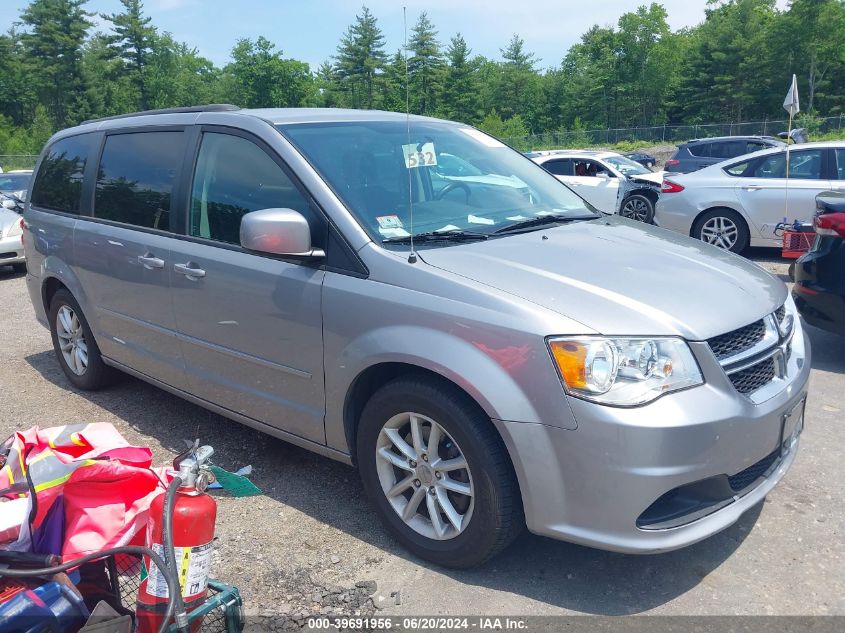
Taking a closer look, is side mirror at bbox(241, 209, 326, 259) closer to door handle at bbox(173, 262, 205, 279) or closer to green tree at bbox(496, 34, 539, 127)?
door handle at bbox(173, 262, 205, 279)

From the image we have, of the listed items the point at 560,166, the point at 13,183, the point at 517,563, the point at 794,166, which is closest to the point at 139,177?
the point at 517,563

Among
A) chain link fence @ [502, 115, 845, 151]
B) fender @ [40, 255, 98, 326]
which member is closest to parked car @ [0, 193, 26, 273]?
fender @ [40, 255, 98, 326]

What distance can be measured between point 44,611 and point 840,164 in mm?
9927

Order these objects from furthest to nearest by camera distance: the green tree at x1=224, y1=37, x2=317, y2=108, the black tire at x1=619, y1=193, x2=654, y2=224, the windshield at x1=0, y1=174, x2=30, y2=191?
the green tree at x1=224, y1=37, x2=317, y2=108 < the windshield at x1=0, y1=174, x2=30, y2=191 < the black tire at x1=619, y1=193, x2=654, y2=224

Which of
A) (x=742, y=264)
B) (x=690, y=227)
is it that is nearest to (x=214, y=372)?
(x=742, y=264)

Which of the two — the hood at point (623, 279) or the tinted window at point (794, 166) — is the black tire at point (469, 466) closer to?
the hood at point (623, 279)

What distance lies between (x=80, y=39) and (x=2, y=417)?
71.8 meters

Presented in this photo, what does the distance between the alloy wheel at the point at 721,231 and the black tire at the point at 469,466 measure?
26.2 ft

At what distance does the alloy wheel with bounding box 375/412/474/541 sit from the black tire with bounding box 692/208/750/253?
7846 millimetres

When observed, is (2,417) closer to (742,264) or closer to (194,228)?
(194,228)

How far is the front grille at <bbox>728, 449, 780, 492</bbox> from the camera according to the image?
2844mm

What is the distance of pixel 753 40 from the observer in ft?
205

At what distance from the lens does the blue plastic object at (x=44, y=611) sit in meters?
2.11

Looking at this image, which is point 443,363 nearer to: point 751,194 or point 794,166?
point 751,194
